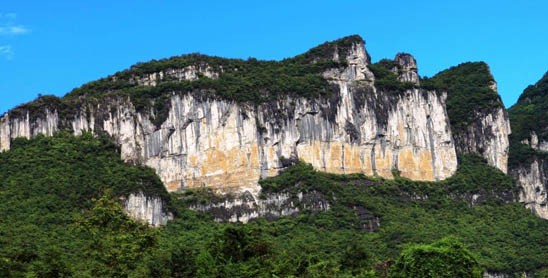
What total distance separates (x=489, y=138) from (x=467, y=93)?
589 cm

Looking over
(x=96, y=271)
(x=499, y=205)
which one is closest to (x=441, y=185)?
(x=499, y=205)

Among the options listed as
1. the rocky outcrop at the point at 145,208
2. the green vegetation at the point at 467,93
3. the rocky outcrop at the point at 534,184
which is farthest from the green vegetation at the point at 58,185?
the rocky outcrop at the point at 534,184

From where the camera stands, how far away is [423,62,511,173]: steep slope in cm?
10988

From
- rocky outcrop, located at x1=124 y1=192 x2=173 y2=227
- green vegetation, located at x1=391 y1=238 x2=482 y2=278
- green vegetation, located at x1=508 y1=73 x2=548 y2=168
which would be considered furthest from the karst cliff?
green vegetation, located at x1=391 y1=238 x2=482 y2=278

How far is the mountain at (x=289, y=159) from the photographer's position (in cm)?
9031

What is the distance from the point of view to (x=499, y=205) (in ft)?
339

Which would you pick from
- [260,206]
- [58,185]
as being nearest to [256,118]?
[260,206]

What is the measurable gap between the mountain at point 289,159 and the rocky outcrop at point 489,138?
115mm

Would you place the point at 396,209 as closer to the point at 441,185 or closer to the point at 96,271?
the point at 441,185

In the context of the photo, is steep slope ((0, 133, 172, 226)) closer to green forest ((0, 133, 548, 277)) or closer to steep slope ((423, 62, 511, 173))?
green forest ((0, 133, 548, 277))

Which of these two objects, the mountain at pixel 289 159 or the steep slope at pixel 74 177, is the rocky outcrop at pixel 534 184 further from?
the steep slope at pixel 74 177

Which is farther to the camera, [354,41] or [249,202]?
[354,41]

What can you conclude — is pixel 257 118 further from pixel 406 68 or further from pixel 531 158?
pixel 531 158

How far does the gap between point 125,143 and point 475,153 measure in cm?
3049
